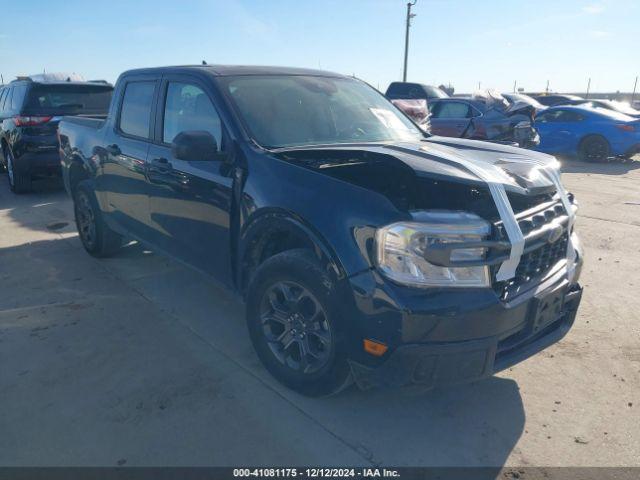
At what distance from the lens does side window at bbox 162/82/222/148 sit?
344 cm

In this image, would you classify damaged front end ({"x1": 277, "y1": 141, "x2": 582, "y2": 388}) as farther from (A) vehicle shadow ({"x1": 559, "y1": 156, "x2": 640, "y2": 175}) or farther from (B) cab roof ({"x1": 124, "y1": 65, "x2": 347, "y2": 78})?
(A) vehicle shadow ({"x1": 559, "y1": 156, "x2": 640, "y2": 175})

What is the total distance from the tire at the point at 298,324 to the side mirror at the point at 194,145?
79 cm

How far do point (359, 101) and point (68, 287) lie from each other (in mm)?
3066

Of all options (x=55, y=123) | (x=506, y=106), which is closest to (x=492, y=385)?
(x=55, y=123)

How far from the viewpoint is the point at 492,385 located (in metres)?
3.13

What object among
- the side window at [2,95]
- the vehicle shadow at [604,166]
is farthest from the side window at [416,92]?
the side window at [2,95]

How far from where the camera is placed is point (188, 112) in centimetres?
371

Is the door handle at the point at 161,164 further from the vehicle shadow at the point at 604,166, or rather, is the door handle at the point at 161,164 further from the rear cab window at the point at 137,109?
the vehicle shadow at the point at 604,166

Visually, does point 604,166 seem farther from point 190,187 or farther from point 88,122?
point 190,187

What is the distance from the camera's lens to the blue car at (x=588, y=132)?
12.2 m

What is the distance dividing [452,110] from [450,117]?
20cm

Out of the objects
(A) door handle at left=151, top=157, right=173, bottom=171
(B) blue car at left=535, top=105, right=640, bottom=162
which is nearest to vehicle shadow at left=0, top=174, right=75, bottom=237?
(A) door handle at left=151, top=157, right=173, bottom=171

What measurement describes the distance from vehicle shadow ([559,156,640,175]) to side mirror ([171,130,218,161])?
34.3 feet

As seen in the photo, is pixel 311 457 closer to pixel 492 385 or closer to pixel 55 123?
pixel 492 385
